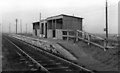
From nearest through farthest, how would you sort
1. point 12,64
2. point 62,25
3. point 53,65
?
1. point 53,65
2. point 12,64
3. point 62,25

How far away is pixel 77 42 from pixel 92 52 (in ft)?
13.5

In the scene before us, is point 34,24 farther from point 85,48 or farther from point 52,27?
point 85,48

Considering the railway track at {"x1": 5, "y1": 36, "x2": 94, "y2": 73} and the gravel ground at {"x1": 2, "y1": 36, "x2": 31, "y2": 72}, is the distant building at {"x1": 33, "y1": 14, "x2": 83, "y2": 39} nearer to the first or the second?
the gravel ground at {"x1": 2, "y1": 36, "x2": 31, "y2": 72}

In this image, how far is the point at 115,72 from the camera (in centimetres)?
804

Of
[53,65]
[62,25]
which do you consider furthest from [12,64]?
[62,25]

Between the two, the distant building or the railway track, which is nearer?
the railway track

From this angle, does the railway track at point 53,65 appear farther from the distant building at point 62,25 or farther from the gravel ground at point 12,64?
the distant building at point 62,25

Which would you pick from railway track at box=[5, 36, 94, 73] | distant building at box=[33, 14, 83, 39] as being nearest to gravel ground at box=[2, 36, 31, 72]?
railway track at box=[5, 36, 94, 73]

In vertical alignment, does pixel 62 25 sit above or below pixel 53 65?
above

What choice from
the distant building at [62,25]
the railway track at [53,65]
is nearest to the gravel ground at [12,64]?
the railway track at [53,65]

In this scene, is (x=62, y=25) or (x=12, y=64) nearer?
(x=12, y=64)

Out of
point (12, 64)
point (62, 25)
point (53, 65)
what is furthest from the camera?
point (62, 25)

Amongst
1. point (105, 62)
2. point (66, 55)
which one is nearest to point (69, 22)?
point (66, 55)

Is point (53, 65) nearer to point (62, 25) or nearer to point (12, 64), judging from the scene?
point (12, 64)
